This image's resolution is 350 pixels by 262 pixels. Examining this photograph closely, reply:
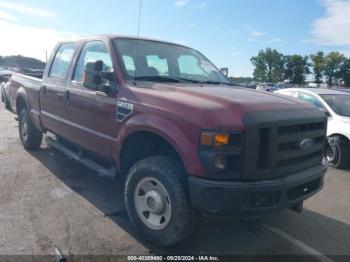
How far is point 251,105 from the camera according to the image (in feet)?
11.1

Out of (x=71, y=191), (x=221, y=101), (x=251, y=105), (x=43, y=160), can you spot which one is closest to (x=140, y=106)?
(x=221, y=101)

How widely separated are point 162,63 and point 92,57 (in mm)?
937

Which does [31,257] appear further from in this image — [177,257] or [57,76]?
[57,76]

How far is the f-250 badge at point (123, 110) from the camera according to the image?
3873 mm

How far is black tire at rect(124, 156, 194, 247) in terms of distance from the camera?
3.33 metres

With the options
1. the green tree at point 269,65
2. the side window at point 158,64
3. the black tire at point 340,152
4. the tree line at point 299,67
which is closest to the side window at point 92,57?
the side window at point 158,64

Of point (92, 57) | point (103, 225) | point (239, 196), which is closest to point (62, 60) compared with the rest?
point (92, 57)

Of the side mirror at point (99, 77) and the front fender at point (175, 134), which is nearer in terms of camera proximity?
the front fender at point (175, 134)

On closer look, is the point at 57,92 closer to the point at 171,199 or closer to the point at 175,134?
the point at 175,134

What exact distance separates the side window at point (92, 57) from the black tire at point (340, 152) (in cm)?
502

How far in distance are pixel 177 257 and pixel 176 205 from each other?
52 cm

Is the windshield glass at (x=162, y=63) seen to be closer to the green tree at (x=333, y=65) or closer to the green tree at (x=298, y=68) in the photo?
the green tree at (x=333, y=65)

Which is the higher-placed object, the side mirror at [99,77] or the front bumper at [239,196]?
the side mirror at [99,77]

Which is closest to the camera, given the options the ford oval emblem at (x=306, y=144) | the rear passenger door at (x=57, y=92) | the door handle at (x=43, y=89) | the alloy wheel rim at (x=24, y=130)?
the ford oval emblem at (x=306, y=144)
